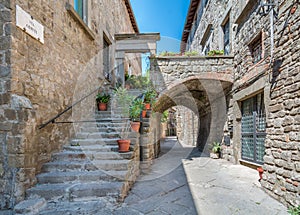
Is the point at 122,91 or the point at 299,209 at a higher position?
the point at 122,91

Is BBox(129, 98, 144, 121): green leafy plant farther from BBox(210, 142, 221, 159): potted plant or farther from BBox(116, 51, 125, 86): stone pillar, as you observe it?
BBox(210, 142, 221, 159): potted plant

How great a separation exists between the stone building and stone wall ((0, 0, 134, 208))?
3.46 metres

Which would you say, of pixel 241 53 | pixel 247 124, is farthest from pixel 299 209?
pixel 241 53

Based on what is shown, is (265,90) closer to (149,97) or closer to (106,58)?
(149,97)

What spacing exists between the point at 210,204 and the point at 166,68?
12.8 ft

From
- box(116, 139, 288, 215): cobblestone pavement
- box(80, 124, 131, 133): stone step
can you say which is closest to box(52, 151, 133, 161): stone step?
box(116, 139, 288, 215): cobblestone pavement

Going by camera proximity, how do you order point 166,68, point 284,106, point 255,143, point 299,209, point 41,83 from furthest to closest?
point 166,68 → point 255,143 → point 41,83 → point 284,106 → point 299,209

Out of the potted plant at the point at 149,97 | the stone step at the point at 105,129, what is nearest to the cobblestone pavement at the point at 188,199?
the stone step at the point at 105,129

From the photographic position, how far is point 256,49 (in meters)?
4.24

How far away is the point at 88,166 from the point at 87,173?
157mm

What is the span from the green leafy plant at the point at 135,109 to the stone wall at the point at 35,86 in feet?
3.92

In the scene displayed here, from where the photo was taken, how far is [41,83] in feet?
9.82

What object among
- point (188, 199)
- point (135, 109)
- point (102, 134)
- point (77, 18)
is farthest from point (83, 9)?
point (188, 199)

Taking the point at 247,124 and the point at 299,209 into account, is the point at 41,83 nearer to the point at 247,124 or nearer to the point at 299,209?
the point at 299,209
